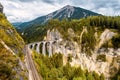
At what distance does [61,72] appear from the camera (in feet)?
515

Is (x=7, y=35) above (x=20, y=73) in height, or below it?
above

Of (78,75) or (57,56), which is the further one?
(57,56)

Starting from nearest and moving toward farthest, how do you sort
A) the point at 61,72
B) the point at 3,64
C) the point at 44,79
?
the point at 3,64 → the point at 44,79 → the point at 61,72

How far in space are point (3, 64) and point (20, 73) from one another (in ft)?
28.4

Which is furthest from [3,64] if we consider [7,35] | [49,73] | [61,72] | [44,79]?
[61,72]

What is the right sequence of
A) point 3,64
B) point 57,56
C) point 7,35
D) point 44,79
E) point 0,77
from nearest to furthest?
point 0,77, point 3,64, point 7,35, point 44,79, point 57,56

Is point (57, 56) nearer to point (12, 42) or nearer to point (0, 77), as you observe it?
point (12, 42)

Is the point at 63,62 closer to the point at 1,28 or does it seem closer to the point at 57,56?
the point at 57,56

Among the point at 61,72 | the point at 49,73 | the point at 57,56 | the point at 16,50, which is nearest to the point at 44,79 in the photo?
the point at 49,73

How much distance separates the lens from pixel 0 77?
220ft

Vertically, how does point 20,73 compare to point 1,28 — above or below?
below

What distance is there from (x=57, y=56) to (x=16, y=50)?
9931 centimetres

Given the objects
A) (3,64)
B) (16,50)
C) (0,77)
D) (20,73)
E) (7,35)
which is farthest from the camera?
(7,35)

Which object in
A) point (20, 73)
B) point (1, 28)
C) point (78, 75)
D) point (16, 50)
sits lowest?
point (78, 75)
